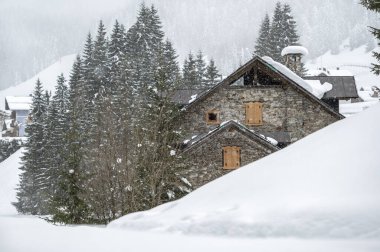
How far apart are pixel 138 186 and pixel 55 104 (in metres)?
32.7

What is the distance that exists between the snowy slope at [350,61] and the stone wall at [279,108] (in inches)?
3580

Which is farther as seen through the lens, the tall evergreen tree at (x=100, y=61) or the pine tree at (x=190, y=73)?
the pine tree at (x=190, y=73)

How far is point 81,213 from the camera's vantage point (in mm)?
18953

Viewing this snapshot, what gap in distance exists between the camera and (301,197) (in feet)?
15.0

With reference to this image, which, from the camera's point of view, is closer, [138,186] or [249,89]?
[138,186]

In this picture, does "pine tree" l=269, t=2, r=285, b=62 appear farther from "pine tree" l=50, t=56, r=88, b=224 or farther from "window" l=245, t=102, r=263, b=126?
"pine tree" l=50, t=56, r=88, b=224

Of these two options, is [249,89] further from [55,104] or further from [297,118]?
[55,104]

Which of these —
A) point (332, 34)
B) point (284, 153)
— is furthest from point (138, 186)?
point (332, 34)

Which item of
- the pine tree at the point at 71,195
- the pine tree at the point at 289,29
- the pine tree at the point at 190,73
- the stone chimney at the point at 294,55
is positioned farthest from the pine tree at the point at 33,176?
the pine tree at the point at 289,29

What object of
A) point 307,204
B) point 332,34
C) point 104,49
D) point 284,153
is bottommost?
point 307,204

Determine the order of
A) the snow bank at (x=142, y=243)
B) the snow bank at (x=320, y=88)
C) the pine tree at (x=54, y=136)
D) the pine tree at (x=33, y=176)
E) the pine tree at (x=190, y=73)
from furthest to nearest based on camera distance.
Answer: the pine tree at (x=190, y=73)
the pine tree at (x=54, y=136)
the pine tree at (x=33, y=176)
the snow bank at (x=320, y=88)
the snow bank at (x=142, y=243)

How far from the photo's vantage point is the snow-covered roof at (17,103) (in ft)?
226

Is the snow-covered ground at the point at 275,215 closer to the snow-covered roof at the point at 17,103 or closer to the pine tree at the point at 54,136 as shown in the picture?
the pine tree at the point at 54,136

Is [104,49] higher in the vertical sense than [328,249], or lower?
higher
